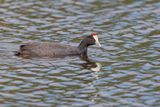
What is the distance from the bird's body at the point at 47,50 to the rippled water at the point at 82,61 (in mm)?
324

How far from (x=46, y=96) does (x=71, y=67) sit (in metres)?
3.11

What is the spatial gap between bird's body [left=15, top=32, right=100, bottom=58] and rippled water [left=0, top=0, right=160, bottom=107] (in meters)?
0.32

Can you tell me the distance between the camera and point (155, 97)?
15852 mm

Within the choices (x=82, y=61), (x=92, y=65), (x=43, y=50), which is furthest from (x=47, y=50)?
(x=92, y=65)

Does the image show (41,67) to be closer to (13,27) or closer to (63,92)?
(63,92)

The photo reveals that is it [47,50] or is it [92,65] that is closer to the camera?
[92,65]

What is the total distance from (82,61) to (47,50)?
122 cm

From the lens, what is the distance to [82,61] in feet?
65.6

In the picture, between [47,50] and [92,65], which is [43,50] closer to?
[47,50]

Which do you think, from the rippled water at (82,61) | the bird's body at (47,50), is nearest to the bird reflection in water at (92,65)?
the rippled water at (82,61)

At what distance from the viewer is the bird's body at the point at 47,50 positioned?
20297mm

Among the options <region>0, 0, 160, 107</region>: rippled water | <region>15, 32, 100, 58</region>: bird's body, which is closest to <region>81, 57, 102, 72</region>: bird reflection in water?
<region>0, 0, 160, 107</region>: rippled water

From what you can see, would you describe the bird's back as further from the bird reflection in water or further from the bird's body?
the bird reflection in water

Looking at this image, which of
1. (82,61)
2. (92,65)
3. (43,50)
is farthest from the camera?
(43,50)
